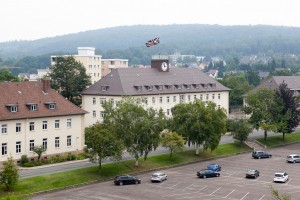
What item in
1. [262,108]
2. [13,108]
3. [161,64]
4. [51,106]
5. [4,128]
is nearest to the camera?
[4,128]

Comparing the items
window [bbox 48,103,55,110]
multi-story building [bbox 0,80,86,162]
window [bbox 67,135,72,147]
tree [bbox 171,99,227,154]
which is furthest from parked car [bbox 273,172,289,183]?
window [bbox 48,103,55,110]

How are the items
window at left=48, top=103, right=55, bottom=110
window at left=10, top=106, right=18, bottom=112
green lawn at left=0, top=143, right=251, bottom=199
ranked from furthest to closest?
window at left=48, top=103, right=55, bottom=110 < window at left=10, top=106, right=18, bottom=112 < green lawn at left=0, top=143, right=251, bottom=199

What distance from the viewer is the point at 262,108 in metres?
105

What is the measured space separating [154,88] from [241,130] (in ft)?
70.5

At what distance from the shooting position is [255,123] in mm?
105375

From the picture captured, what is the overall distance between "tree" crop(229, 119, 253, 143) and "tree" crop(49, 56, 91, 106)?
115ft

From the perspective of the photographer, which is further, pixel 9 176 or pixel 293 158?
pixel 293 158

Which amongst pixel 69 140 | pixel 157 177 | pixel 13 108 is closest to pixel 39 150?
pixel 13 108

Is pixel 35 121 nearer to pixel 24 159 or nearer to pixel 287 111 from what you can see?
pixel 24 159

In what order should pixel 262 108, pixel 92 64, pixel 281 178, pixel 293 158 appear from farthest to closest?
1. pixel 92 64
2. pixel 262 108
3. pixel 293 158
4. pixel 281 178

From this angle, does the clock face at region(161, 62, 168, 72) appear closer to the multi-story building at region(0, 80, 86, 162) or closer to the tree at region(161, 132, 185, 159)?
the multi-story building at region(0, 80, 86, 162)

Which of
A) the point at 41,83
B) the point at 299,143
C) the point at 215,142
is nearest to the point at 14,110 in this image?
the point at 41,83

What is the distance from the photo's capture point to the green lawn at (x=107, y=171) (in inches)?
2571

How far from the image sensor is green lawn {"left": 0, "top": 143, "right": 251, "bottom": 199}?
65312 millimetres
